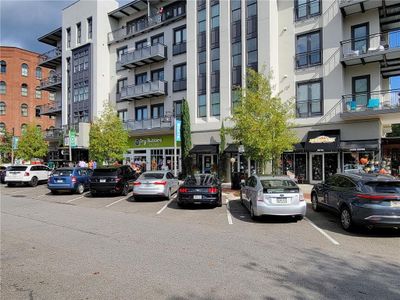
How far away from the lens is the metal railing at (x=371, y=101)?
1987cm

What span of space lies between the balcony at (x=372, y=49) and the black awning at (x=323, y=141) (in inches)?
184

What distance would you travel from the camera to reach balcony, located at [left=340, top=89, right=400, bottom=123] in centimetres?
1950

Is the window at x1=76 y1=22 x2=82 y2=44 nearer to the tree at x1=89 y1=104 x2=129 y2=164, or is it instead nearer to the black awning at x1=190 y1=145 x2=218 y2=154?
the tree at x1=89 y1=104 x2=129 y2=164

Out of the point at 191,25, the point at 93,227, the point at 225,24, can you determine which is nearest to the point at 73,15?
the point at 191,25

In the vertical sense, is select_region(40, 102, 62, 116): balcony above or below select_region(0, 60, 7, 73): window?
below

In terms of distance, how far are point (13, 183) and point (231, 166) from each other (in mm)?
16763

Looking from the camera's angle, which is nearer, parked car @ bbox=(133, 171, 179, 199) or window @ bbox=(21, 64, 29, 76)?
parked car @ bbox=(133, 171, 179, 199)

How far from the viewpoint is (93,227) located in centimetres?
984

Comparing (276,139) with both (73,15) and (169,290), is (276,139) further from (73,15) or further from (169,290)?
(73,15)

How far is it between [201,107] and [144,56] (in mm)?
8285

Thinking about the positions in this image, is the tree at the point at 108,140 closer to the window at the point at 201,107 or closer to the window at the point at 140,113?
the window at the point at 201,107

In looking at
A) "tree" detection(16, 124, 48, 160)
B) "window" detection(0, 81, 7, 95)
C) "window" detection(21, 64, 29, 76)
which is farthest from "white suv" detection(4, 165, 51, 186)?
"window" detection(21, 64, 29, 76)

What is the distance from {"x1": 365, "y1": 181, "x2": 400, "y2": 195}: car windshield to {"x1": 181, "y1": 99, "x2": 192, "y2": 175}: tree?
19.3 meters

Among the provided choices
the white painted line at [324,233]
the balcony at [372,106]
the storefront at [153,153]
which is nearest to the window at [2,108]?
the storefront at [153,153]
